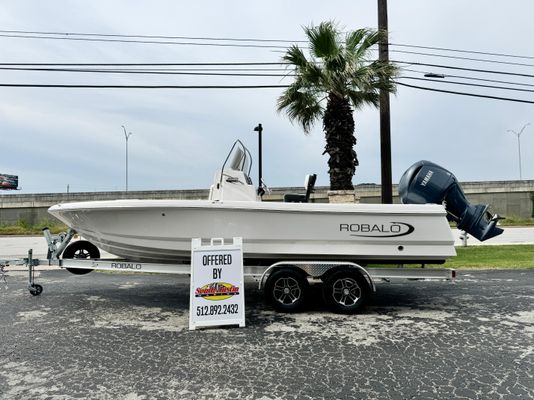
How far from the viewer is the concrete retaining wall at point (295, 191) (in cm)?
2877

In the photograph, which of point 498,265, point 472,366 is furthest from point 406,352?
point 498,265

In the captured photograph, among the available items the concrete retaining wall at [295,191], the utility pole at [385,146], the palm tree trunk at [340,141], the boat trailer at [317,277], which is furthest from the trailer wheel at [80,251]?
the concrete retaining wall at [295,191]

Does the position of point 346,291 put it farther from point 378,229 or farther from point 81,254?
point 81,254

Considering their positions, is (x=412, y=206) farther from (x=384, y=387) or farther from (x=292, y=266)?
(x=384, y=387)

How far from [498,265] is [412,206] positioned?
581cm

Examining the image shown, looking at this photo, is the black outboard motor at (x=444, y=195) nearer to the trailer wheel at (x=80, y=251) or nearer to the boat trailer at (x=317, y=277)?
the boat trailer at (x=317, y=277)

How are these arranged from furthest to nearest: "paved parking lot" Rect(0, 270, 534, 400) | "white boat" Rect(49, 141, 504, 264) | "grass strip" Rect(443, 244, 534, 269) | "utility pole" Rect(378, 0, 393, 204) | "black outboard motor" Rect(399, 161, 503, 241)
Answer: "utility pole" Rect(378, 0, 393, 204) → "grass strip" Rect(443, 244, 534, 269) → "black outboard motor" Rect(399, 161, 503, 241) → "white boat" Rect(49, 141, 504, 264) → "paved parking lot" Rect(0, 270, 534, 400)

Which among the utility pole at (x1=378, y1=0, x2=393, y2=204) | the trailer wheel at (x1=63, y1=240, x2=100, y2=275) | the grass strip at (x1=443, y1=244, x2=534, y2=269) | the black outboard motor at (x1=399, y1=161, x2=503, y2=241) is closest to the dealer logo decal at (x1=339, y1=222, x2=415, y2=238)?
the black outboard motor at (x1=399, y1=161, x2=503, y2=241)

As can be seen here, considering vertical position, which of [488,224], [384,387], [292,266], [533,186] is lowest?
[384,387]

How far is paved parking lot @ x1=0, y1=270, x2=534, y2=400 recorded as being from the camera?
9.59 ft

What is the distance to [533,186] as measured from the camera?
30.7 meters

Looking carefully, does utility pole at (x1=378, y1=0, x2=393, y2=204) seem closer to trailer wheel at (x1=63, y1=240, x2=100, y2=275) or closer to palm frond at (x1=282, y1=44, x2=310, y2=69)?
palm frond at (x1=282, y1=44, x2=310, y2=69)

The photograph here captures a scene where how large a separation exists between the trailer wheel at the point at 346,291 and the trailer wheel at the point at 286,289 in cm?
30

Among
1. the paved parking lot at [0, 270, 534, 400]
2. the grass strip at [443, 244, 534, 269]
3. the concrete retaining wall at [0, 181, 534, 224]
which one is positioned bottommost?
the paved parking lot at [0, 270, 534, 400]
